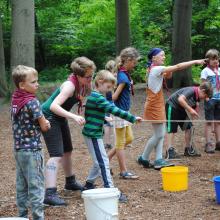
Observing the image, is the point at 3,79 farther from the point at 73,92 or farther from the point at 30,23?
the point at 73,92

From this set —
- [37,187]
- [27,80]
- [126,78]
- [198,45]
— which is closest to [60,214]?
[37,187]

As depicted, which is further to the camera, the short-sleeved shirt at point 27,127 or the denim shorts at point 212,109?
the denim shorts at point 212,109

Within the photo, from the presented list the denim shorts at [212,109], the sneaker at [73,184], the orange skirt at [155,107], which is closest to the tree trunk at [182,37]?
the denim shorts at [212,109]

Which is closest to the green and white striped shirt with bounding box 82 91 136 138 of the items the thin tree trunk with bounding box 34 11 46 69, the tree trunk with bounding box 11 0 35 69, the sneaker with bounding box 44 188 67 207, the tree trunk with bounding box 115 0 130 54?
the sneaker with bounding box 44 188 67 207

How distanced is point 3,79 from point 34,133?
11.4 m

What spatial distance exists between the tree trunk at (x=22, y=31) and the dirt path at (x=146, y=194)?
3.70m

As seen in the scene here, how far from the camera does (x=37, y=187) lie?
437 centimetres

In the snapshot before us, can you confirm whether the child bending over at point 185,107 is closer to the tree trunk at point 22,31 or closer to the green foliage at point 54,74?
the tree trunk at point 22,31

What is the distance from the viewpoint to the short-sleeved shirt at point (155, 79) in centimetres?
659

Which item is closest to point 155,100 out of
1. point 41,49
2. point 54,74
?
point 54,74

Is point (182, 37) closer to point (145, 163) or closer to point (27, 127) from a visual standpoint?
point (145, 163)

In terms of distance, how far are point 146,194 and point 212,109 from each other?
2928 millimetres

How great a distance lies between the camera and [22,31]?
11.7 metres

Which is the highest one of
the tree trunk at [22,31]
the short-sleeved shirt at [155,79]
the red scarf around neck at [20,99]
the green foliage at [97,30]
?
the green foliage at [97,30]
